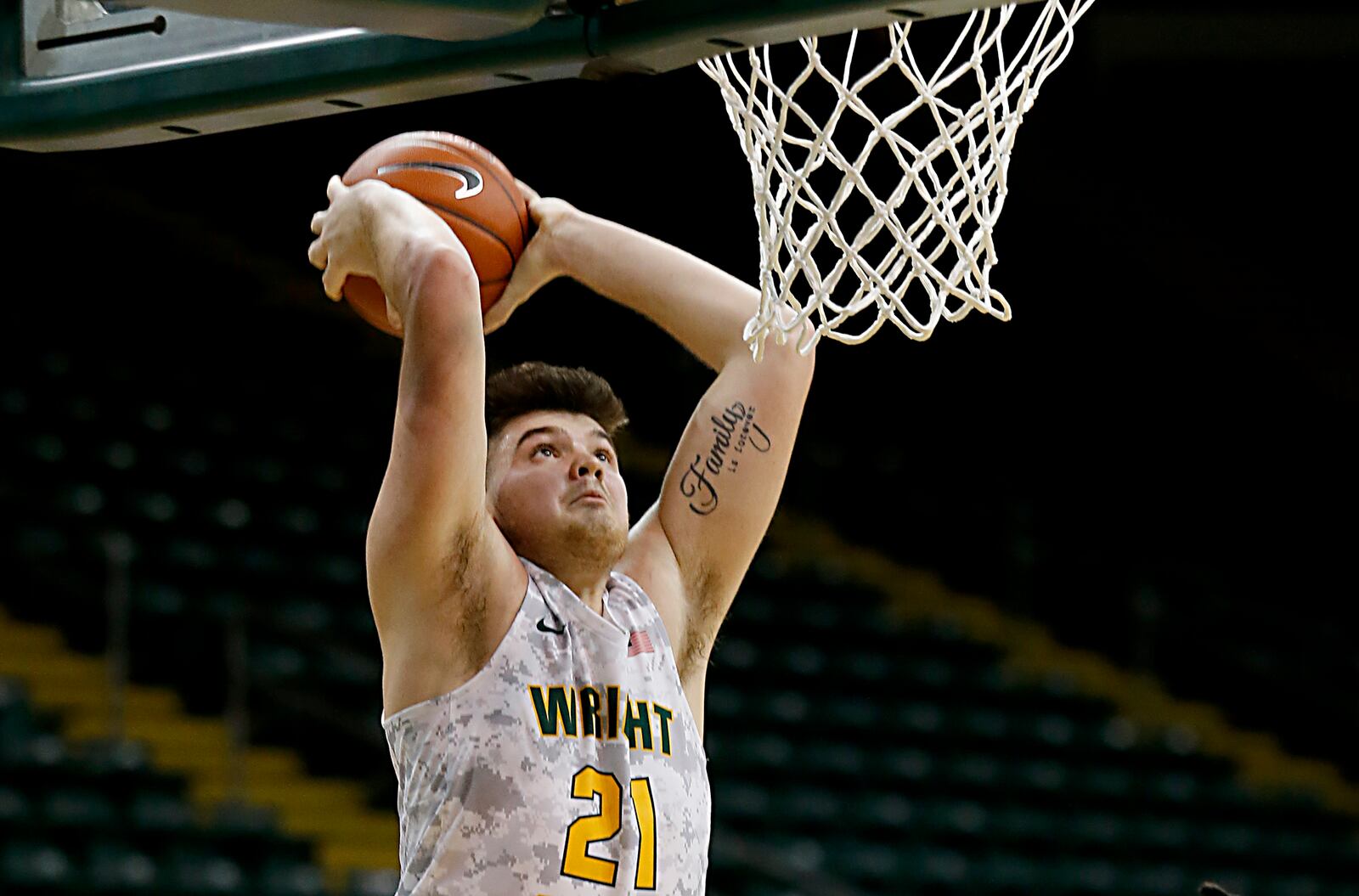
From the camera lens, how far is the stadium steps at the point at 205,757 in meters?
7.71

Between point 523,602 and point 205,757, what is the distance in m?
5.09

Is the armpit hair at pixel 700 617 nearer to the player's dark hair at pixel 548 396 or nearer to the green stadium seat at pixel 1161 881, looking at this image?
the player's dark hair at pixel 548 396

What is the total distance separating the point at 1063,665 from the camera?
11.0 meters

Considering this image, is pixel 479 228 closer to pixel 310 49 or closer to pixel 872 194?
pixel 310 49

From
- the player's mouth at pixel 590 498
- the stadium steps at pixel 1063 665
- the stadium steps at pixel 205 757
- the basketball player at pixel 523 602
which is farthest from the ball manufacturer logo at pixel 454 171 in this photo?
the stadium steps at pixel 1063 665

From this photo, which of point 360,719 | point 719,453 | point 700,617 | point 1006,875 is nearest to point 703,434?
point 719,453

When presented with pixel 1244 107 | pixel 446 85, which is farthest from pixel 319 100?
pixel 1244 107

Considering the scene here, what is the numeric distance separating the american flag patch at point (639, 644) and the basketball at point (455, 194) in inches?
24.3

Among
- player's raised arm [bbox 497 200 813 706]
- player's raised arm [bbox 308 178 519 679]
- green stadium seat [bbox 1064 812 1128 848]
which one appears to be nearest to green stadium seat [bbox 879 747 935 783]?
green stadium seat [bbox 1064 812 1128 848]

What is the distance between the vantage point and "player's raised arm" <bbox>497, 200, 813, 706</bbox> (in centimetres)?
347

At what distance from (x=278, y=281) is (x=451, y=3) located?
916cm

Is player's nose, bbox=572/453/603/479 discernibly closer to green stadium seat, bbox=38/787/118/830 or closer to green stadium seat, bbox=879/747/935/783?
green stadium seat, bbox=38/787/118/830

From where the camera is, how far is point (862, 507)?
11.6 m

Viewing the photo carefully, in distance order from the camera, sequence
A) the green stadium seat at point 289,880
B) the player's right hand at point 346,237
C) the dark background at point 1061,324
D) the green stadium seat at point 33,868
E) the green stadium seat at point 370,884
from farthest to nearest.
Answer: the dark background at point 1061,324 → the green stadium seat at point 370,884 → the green stadium seat at point 289,880 → the green stadium seat at point 33,868 → the player's right hand at point 346,237
